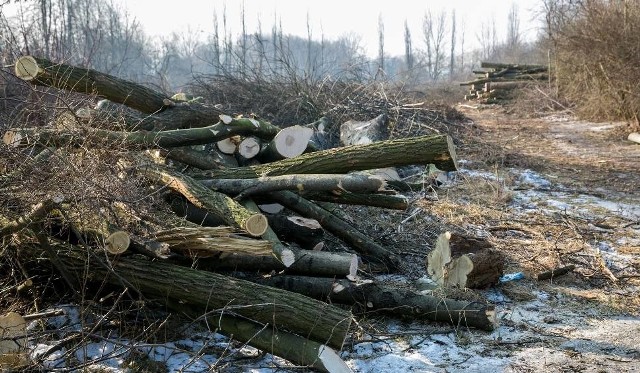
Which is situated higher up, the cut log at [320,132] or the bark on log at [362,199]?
the cut log at [320,132]

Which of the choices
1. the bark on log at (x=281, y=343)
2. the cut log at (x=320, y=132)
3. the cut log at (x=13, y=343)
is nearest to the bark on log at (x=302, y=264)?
the bark on log at (x=281, y=343)

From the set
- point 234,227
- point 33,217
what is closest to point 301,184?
point 234,227

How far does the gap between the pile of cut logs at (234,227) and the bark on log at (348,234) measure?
0.01m

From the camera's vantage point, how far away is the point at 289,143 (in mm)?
5527

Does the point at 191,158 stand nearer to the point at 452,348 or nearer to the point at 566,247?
the point at 452,348

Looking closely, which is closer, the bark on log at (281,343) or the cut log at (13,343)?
the cut log at (13,343)

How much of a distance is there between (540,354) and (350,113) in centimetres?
759

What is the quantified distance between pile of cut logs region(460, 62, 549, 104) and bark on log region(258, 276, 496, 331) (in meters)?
18.6

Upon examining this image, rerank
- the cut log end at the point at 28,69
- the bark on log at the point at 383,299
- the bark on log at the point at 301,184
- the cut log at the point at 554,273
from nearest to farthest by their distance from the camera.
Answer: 1. the bark on log at the point at 383,299
2. the bark on log at the point at 301,184
3. the cut log at the point at 554,273
4. the cut log end at the point at 28,69

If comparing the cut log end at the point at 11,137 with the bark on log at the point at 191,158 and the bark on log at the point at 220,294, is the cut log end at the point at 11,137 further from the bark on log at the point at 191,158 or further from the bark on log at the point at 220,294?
the bark on log at the point at 220,294

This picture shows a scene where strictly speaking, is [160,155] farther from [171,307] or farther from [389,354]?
[389,354]

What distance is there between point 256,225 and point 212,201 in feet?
1.94

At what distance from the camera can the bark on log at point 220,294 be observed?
130 inches

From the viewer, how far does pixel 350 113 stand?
10719 mm
